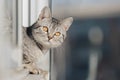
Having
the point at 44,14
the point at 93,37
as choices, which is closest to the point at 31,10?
the point at 44,14

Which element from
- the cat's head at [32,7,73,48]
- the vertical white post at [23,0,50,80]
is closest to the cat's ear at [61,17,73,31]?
the cat's head at [32,7,73,48]

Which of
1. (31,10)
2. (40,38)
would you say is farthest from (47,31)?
(31,10)

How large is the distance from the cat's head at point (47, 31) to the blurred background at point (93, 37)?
139 millimetres

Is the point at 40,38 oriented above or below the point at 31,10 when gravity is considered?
below

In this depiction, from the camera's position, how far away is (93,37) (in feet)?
4.01

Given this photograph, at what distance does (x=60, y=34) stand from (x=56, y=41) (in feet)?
0.11

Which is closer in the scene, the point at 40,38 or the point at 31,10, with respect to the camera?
the point at 40,38

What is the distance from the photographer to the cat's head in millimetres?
1067

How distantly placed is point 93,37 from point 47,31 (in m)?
0.25

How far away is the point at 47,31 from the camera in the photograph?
3.52ft

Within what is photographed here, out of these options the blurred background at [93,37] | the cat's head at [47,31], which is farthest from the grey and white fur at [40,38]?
the blurred background at [93,37]

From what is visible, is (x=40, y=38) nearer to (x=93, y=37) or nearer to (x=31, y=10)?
(x=31, y=10)

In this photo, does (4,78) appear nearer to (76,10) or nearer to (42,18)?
(42,18)

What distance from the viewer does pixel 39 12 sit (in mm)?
1189
